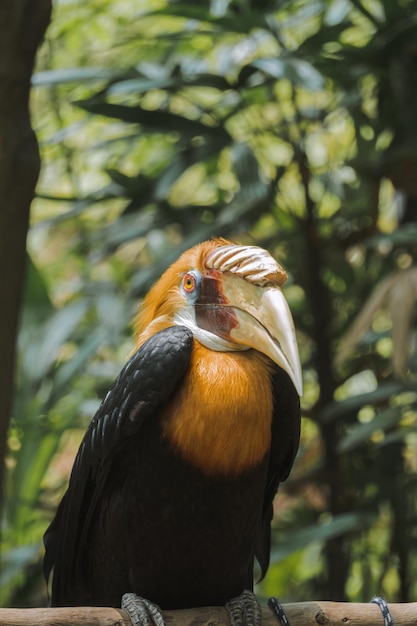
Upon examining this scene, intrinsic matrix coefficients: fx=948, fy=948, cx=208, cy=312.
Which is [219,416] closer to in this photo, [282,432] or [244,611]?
[282,432]

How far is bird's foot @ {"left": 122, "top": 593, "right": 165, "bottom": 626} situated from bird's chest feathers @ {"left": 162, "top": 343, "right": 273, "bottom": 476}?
0.26 metres

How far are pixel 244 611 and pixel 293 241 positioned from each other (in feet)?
4.91

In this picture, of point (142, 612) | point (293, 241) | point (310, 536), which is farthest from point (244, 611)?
point (293, 241)

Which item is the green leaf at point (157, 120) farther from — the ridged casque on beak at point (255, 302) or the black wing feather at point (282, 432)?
the black wing feather at point (282, 432)

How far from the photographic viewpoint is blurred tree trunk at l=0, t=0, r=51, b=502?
2.05 m

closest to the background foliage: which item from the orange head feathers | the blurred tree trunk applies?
the blurred tree trunk

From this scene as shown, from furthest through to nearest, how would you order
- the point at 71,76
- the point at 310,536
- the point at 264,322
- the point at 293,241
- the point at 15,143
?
the point at 293,241
the point at 71,76
the point at 310,536
the point at 15,143
the point at 264,322

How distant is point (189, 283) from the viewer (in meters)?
1.76

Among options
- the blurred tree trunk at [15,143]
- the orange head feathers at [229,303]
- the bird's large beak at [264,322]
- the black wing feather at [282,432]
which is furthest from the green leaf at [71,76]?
the black wing feather at [282,432]

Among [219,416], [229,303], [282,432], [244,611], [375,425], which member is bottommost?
[375,425]

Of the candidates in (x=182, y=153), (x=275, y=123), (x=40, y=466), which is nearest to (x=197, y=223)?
(x=182, y=153)

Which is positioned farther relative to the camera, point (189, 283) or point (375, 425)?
point (375, 425)

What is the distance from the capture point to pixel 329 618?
1661 millimetres

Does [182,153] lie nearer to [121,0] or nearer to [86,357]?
[86,357]
